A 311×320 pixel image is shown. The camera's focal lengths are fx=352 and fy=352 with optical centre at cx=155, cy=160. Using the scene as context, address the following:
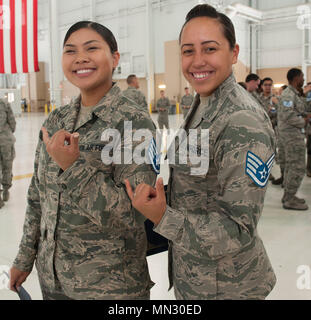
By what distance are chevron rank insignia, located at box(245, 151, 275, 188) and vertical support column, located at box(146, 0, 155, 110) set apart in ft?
80.0

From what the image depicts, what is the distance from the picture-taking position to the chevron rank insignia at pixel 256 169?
1.06 m

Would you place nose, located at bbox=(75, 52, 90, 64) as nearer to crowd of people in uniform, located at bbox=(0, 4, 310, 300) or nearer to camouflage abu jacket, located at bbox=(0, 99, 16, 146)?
crowd of people in uniform, located at bbox=(0, 4, 310, 300)

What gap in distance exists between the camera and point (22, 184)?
6.14 meters

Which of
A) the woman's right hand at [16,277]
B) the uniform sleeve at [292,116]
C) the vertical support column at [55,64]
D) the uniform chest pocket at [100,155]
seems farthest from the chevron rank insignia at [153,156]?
the vertical support column at [55,64]

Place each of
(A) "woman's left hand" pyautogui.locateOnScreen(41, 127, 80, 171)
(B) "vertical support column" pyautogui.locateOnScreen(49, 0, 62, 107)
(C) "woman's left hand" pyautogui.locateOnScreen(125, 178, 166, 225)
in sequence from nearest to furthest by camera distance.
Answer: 1. (C) "woman's left hand" pyautogui.locateOnScreen(125, 178, 166, 225)
2. (A) "woman's left hand" pyautogui.locateOnScreen(41, 127, 80, 171)
3. (B) "vertical support column" pyautogui.locateOnScreen(49, 0, 62, 107)

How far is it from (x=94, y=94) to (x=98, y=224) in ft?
1.91

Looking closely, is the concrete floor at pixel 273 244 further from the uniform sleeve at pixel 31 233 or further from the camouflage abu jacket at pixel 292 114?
the uniform sleeve at pixel 31 233

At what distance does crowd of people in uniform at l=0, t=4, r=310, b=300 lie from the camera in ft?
3.50

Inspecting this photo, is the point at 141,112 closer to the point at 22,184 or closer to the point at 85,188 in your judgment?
the point at 85,188

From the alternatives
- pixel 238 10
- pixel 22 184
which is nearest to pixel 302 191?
pixel 22 184

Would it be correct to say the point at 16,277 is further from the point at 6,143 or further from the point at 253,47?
the point at 253,47

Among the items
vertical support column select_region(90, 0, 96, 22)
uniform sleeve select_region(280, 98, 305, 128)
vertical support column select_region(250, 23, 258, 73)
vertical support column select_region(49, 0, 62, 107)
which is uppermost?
vertical support column select_region(90, 0, 96, 22)

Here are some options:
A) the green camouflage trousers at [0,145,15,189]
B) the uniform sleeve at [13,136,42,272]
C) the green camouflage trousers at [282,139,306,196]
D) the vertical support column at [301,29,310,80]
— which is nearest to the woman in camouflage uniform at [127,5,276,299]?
the uniform sleeve at [13,136,42,272]
